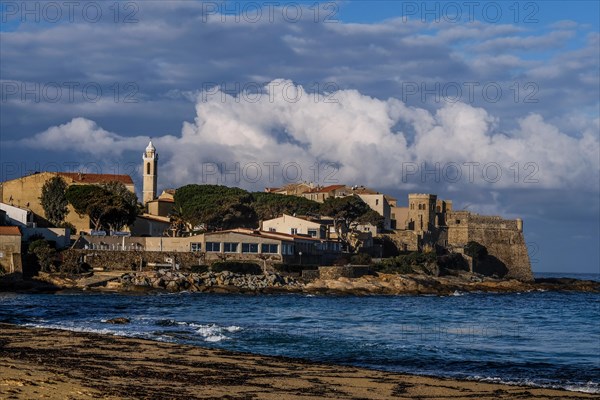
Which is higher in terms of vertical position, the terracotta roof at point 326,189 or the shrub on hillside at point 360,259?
the terracotta roof at point 326,189

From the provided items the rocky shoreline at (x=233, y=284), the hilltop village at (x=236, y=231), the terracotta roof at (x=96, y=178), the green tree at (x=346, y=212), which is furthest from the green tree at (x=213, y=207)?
the rocky shoreline at (x=233, y=284)

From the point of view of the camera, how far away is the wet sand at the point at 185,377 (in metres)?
17.0

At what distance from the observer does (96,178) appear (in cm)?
10350

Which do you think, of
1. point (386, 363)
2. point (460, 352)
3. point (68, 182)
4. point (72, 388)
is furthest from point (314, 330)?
point (68, 182)

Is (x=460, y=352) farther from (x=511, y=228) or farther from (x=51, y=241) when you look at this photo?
(x=511, y=228)

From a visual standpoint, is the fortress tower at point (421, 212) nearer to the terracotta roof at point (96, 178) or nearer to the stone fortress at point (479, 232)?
the stone fortress at point (479, 232)

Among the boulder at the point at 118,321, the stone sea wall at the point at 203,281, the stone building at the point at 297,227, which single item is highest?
the stone building at the point at 297,227

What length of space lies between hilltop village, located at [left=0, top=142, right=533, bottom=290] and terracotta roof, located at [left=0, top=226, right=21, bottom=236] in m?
0.08

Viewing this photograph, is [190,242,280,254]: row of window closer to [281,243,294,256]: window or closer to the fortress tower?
[281,243,294,256]: window

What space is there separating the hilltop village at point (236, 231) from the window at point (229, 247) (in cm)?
8

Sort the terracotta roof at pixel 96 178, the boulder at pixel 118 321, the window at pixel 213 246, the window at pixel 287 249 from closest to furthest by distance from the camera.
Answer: the boulder at pixel 118 321 → the window at pixel 213 246 → the window at pixel 287 249 → the terracotta roof at pixel 96 178

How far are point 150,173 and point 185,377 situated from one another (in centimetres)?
9633

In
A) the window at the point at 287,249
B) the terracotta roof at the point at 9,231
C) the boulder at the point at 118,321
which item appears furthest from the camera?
the window at the point at 287,249

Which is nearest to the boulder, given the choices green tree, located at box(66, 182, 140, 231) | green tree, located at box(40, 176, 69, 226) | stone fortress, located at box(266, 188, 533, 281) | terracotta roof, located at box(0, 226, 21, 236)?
terracotta roof, located at box(0, 226, 21, 236)
